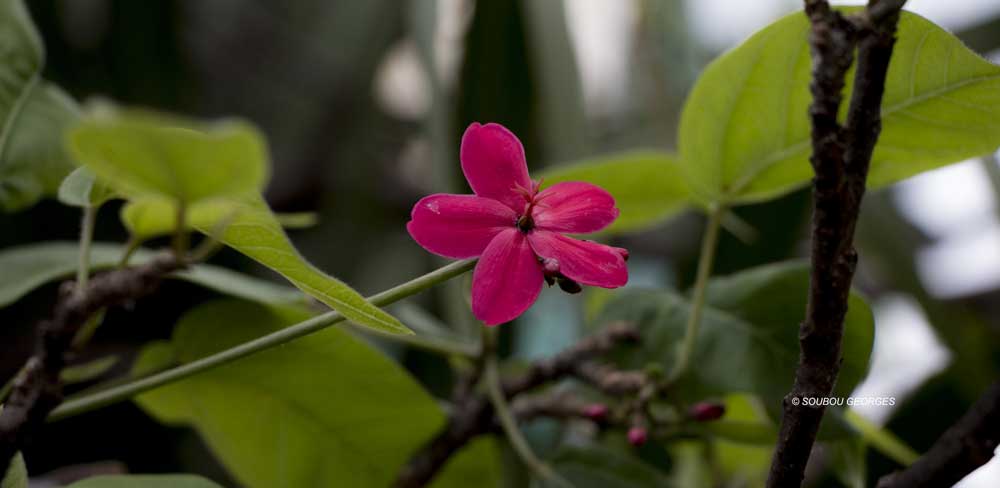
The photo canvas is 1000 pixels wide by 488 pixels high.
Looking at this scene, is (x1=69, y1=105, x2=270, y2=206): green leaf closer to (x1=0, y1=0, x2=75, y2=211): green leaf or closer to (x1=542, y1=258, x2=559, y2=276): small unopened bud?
(x1=542, y1=258, x2=559, y2=276): small unopened bud

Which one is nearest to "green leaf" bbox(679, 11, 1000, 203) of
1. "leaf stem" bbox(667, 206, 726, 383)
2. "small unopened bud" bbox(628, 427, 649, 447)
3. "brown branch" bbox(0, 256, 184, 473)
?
"leaf stem" bbox(667, 206, 726, 383)

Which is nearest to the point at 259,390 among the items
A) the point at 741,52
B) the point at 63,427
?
the point at 741,52

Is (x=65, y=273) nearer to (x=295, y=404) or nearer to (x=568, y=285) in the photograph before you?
(x=295, y=404)

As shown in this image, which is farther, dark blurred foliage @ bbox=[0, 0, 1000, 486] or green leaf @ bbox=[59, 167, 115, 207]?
dark blurred foliage @ bbox=[0, 0, 1000, 486]

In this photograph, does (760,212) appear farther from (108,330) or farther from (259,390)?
(108,330)

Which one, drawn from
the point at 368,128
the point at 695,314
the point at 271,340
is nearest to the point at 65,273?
the point at 271,340

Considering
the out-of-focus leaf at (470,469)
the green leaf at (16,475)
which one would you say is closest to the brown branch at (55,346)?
the green leaf at (16,475)
